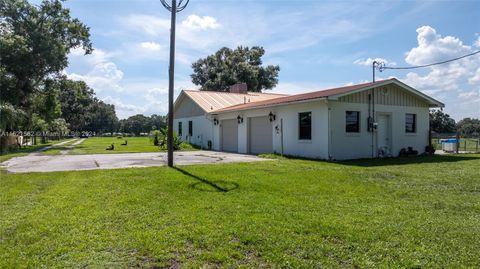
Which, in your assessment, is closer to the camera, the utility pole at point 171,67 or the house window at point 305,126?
the utility pole at point 171,67

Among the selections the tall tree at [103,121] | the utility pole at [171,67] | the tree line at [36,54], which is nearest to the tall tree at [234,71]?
the tree line at [36,54]

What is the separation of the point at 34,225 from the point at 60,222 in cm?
31

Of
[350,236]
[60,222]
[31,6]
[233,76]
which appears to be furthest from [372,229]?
[233,76]

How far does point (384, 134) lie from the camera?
16281mm

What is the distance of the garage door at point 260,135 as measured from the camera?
18170 millimetres

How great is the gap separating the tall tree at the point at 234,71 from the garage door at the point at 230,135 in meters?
25.7

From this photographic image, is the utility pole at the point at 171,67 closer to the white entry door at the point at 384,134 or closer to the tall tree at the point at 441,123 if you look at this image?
the white entry door at the point at 384,134

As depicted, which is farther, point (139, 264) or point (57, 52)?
point (57, 52)

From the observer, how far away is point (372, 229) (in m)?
4.83

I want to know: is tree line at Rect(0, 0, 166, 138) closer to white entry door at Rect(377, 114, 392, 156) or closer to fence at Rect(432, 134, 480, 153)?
white entry door at Rect(377, 114, 392, 156)

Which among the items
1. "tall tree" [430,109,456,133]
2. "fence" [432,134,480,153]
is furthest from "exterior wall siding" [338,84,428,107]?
"tall tree" [430,109,456,133]

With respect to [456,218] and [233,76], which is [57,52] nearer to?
[233,76]

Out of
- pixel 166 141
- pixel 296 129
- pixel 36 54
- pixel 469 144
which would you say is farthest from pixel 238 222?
pixel 36 54

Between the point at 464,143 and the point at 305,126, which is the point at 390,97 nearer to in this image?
the point at 305,126
